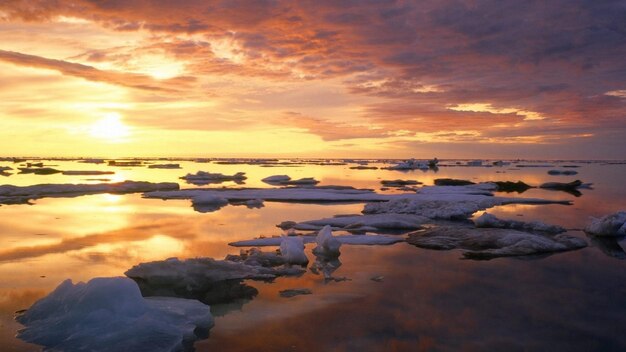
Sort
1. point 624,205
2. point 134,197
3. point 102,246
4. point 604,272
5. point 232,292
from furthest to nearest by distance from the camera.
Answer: point 134,197 → point 624,205 → point 102,246 → point 604,272 → point 232,292

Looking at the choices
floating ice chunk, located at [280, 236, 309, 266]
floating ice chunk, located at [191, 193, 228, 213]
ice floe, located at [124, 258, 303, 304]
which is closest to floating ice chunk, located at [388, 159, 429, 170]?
floating ice chunk, located at [191, 193, 228, 213]

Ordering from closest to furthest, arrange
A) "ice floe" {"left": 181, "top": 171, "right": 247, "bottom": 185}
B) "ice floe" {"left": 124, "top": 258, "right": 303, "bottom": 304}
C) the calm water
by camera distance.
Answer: the calm water, "ice floe" {"left": 124, "top": 258, "right": 303, "bottom": 304}, "ice floe" {"left": 181, "top": 171, "right": 247, "bottom": 185}

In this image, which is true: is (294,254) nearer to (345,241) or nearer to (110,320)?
(345,241)

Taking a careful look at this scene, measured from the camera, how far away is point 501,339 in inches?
213

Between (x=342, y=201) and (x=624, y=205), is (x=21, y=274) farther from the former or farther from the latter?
(x=624, y=205)

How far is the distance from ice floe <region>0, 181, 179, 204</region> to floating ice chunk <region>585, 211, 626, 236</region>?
2122cm

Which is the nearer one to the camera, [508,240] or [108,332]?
[108,332]

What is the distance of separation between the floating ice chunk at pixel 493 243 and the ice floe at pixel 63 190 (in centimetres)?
1783

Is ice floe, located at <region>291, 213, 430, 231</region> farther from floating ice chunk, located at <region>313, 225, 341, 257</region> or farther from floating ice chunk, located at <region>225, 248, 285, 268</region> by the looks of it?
floating ice chunk, located at <region>225, 248, 285, 268</region>

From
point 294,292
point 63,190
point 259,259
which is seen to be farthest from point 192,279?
point 63,190

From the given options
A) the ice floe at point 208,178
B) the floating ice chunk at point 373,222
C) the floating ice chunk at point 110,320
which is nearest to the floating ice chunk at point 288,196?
the floating ice chunk at point 373,222

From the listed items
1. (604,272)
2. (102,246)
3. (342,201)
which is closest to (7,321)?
(102,246)

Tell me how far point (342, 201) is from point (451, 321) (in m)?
15.6

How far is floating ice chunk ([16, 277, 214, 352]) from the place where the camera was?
201 inches
